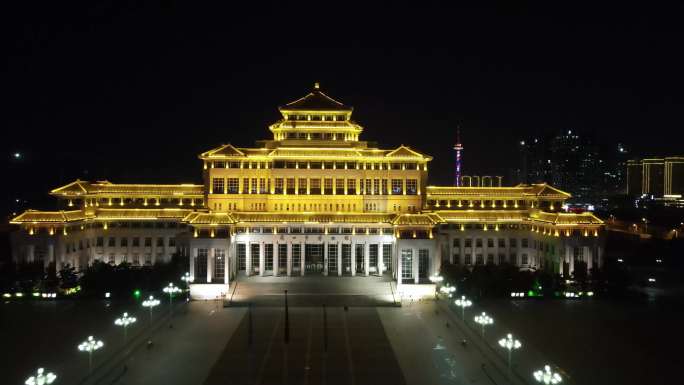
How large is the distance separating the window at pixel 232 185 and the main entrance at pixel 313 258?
31.8 ft

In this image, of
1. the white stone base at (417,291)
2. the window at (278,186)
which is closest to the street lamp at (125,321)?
the white stone base at (417,291)

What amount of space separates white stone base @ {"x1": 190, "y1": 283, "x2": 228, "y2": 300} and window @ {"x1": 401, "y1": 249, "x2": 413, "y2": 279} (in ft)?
43.7

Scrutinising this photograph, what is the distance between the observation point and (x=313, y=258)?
165ft

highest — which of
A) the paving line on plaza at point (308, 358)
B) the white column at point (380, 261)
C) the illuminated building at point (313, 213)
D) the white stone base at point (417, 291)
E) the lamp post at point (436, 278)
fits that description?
the illuminated building at point (313, 213)

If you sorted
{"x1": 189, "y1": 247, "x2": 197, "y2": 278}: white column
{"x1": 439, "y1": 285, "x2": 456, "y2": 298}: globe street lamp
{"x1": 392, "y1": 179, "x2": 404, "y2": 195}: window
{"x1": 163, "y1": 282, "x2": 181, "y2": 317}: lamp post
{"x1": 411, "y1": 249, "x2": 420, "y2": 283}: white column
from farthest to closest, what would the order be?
{"x1": 392, "y1": 179, "x2": 404, "y2": 195}: window < {"x1": 411, "y1": 249, "x2": 420, "y2": 283}: white column < {"x1": 189, "y1": 247, "x2": 197, "y2": 278}: white column < {"x1": 439, "y1": 285, "x2": 456, "y2": 298}: globe street lamp < {"x1": 163, "y1": 282, "x2": 181, "y2": 317}: lamp post

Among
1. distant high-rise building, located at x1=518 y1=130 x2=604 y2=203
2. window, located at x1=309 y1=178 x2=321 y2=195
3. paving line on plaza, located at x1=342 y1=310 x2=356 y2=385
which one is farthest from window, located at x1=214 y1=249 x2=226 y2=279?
distant high-rise building, located at x1=518 y1=130 x2=604 y2=203

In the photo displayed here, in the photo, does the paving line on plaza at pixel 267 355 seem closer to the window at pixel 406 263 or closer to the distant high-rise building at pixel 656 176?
the window at pixel 406 263

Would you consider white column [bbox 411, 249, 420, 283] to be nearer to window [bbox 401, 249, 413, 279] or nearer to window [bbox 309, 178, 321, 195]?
window [bbox 401, 249, 413, 279]

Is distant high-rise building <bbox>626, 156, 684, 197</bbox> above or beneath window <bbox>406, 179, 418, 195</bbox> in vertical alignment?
above

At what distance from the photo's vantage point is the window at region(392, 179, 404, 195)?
5599cm

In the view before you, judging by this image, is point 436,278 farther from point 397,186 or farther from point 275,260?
point 397,186

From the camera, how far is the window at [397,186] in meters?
56.0

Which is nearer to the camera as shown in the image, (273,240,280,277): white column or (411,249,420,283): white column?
(411,249,420,283): white column

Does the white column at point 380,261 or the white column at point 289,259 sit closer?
the white column at point 289,259
